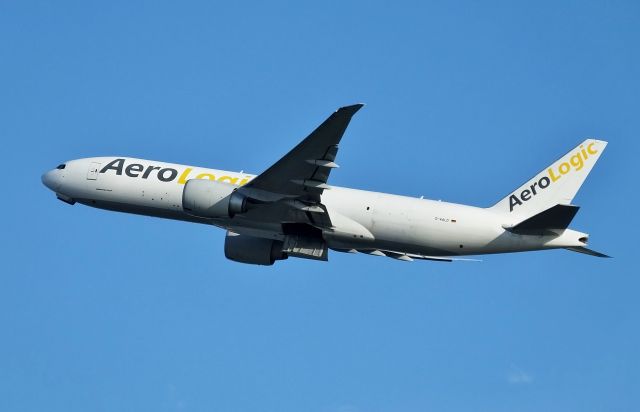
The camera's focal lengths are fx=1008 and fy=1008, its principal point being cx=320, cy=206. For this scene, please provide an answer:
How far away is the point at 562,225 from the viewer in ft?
147

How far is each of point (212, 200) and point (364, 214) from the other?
23.3ft

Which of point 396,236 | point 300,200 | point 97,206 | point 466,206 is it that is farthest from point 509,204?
point 97,206

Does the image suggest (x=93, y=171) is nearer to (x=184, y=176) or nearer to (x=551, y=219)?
(x=184, y=176)

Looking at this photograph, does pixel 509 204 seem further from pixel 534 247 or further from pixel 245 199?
pixel 245 199

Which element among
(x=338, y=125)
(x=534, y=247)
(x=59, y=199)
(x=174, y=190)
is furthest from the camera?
(x=59, y=199)

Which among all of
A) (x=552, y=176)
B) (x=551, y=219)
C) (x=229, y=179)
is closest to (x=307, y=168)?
(x=229, y=179)

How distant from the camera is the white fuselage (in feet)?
152

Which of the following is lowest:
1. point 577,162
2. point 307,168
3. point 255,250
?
point 255,250

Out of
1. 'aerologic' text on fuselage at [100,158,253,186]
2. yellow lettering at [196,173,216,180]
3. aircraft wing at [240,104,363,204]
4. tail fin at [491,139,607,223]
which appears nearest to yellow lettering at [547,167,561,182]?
tail fin at [491,139,607,223]

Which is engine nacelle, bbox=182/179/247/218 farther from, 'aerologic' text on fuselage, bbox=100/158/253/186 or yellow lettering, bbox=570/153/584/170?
yellow lettering, bbox=570/153/584/170

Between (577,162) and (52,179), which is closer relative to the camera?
(577,162)

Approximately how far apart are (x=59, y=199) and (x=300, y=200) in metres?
15.0

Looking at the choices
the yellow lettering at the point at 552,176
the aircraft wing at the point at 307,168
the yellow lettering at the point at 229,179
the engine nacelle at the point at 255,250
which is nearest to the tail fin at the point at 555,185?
the yellow lettering at the point at 552,176

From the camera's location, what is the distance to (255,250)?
51312 millimetres
